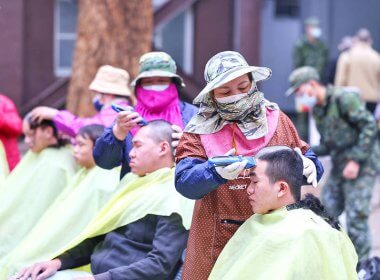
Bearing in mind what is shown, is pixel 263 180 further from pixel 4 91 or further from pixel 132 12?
pixel 4 91

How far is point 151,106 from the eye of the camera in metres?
5.41

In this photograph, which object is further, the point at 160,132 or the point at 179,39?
the point at 179,39

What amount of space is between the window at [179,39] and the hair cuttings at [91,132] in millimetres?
7316

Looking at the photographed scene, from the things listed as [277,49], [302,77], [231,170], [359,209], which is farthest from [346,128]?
[277,49]

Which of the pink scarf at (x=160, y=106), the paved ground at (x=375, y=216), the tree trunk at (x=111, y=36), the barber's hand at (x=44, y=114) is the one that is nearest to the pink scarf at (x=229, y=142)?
the pink scarf at (x=160, y=106)

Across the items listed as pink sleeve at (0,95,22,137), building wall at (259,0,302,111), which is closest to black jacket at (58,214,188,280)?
pink sleeve at (0,95,22,137)

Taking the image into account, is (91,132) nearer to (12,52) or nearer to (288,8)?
(12,52)

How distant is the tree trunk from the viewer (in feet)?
29.5

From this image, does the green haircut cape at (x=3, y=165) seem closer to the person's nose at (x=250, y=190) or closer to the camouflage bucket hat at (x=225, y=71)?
the camouflage bucket hat at (x=225, y=71)

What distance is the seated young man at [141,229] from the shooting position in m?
4.55

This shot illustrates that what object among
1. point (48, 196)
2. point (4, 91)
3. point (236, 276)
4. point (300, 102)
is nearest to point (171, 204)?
point (236, 276)

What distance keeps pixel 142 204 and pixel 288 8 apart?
1100 cm

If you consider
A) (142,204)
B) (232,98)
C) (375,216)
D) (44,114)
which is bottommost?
(375,216)

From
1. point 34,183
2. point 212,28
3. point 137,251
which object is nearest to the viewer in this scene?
point 137,251
